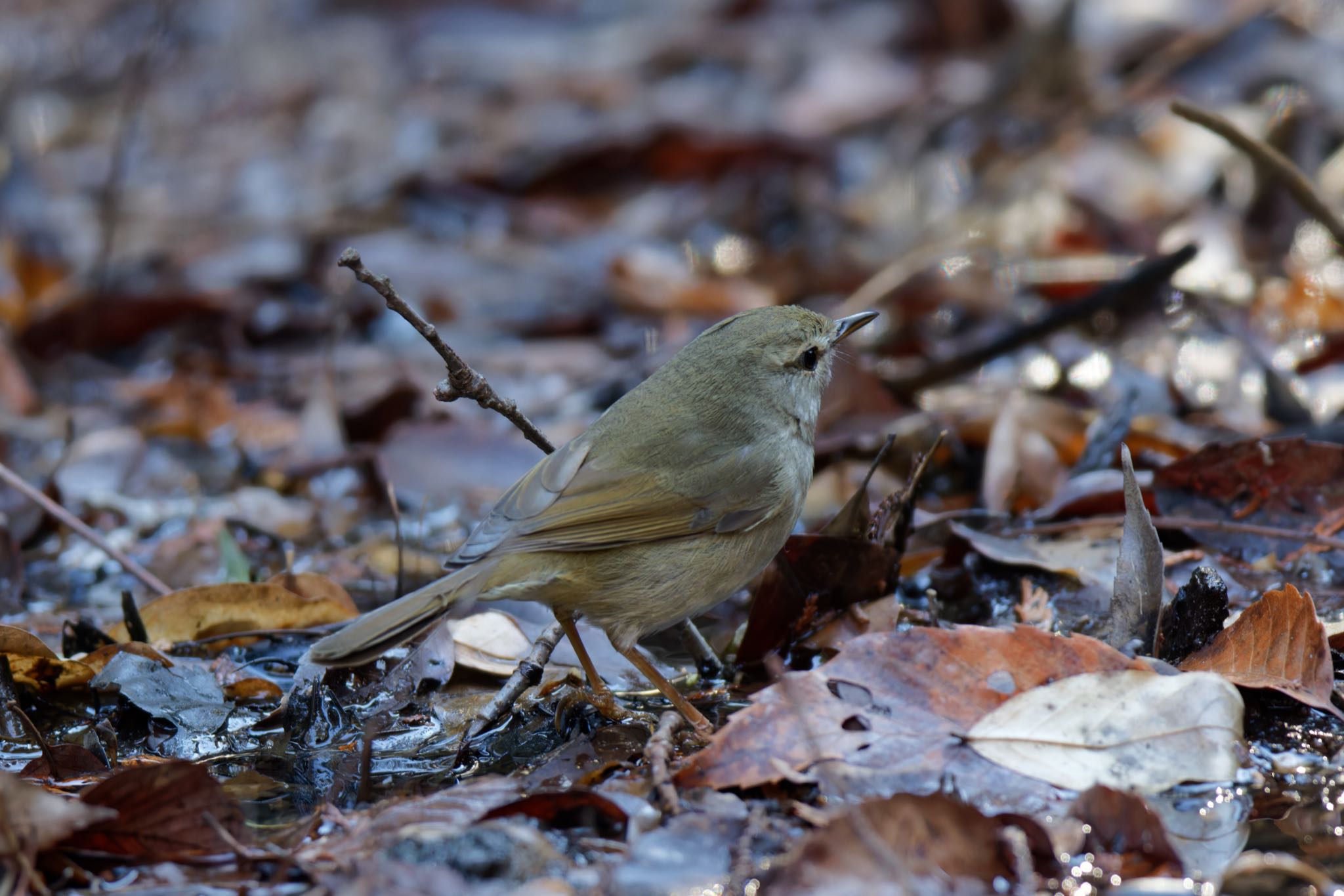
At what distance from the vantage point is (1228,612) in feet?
11.4

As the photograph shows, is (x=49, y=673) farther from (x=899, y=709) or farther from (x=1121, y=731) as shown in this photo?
(x=1121, y=731)

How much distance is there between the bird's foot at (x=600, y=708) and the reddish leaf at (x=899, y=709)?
0.58 m

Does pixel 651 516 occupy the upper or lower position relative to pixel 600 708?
upper

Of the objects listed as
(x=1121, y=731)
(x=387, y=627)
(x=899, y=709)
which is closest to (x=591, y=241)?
(x=387, y=627)

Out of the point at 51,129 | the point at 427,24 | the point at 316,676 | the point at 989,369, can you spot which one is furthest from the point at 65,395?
the point at 427,24

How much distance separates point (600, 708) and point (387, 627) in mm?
649

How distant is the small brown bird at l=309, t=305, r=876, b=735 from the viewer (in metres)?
3.79

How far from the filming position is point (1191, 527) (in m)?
4.35

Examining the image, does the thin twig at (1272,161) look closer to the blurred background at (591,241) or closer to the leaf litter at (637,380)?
the leaf litter at (637,380)

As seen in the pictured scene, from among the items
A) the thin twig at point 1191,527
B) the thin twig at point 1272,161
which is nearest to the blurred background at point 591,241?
the thin twig at point 1191,527

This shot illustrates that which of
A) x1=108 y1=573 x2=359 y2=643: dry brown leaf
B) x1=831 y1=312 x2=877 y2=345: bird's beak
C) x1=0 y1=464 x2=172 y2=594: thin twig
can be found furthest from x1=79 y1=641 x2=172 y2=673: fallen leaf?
x1=831 y1=312 x2=877 y2=345: bird's beak

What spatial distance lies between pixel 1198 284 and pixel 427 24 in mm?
9145

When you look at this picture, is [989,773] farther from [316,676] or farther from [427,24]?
[427,24]

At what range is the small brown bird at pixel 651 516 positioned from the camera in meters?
3.79
